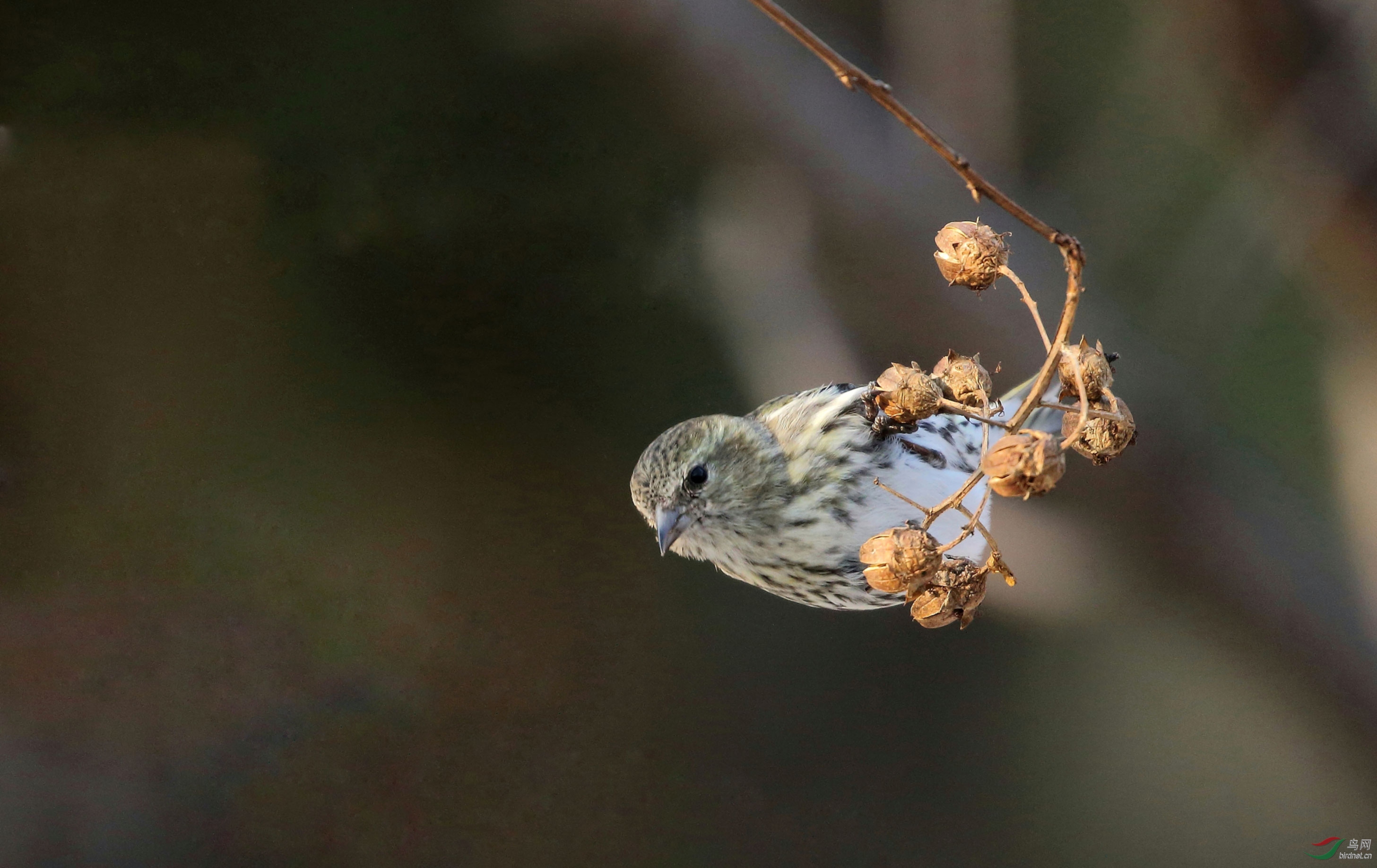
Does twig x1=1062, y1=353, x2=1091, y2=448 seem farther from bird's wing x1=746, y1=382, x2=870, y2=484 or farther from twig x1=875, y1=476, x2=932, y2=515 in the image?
bird's wing x1=746, y1=382, x2=870, y2=484

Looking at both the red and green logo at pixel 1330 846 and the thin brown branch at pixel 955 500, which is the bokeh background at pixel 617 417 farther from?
the thin brown branch at pixel 955 500

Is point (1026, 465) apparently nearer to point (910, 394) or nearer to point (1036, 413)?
point (910, 394)

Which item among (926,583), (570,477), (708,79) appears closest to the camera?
(926,583)

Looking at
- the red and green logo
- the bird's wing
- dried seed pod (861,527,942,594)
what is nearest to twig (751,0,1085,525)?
dried seed pod (861,527,942,594)

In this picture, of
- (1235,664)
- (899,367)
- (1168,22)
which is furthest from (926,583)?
(1168,22)

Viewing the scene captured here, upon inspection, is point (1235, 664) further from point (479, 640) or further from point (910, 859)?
point (479, 640)

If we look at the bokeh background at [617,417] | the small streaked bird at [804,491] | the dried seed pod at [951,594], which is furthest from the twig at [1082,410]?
the bokeh background at [617,417]

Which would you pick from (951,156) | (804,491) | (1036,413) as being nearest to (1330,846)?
(1036,413)
